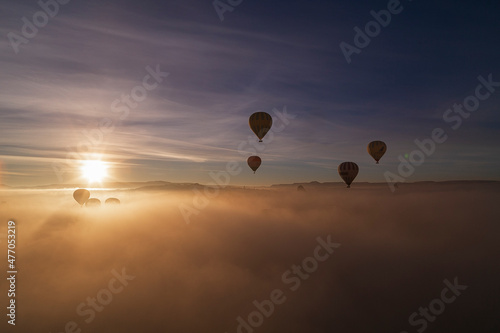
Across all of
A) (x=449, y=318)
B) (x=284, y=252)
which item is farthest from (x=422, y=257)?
(x=284, y=252)

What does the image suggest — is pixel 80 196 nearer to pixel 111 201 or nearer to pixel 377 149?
pixel 377 149

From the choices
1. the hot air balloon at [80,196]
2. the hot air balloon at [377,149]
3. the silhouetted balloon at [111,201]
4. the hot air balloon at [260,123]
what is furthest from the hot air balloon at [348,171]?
the silhouetted balloon at [111,201]

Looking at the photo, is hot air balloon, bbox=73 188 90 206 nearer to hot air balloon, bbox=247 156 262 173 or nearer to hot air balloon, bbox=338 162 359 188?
hot air balloon, bbox=247 156 262 173

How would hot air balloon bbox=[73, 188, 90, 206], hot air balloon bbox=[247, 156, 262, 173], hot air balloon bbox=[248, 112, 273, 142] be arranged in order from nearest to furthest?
hot air balloon bbox=[248, 112, 273, 142]
hot air balloon bbox=[247, 156, 262, 173]
hot air balloon bbox=[73, 188, 90, 206]

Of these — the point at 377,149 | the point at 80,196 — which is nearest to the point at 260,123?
the point at 377,149

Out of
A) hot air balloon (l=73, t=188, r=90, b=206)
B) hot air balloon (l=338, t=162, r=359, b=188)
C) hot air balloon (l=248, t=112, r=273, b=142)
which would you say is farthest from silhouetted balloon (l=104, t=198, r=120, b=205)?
hot air balloon (l=338, t=162, r=359, b=188)

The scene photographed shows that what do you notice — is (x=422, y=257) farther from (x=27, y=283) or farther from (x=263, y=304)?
(x=27, y=283)
